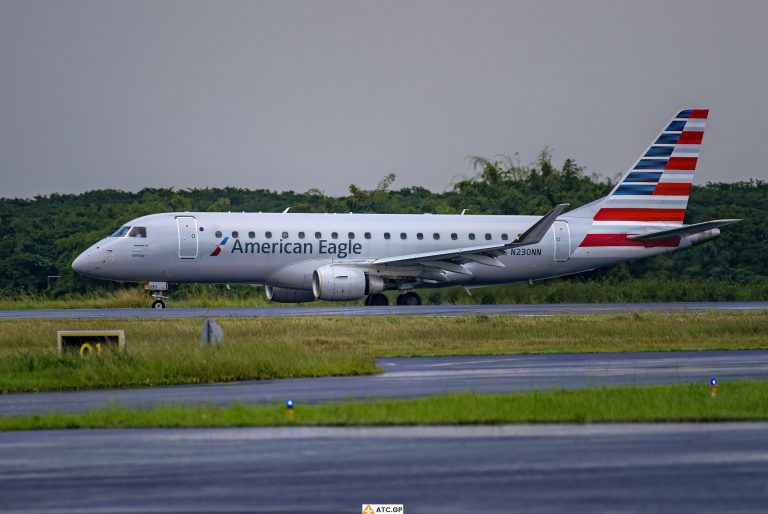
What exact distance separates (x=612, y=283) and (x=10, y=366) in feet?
115

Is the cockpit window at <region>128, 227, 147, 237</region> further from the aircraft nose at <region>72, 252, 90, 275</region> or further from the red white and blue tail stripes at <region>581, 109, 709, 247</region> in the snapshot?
the red white and blue tail stripes at <region>581, 109, 709, 247</region>

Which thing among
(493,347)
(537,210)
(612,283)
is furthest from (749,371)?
(537,210)

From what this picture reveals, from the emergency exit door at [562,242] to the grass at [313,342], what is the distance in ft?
32.2

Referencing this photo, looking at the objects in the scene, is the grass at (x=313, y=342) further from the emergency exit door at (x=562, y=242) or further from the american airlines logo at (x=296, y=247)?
the emergency exit door at (x=562, y=242)

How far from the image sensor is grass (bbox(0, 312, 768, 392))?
74.4 ft

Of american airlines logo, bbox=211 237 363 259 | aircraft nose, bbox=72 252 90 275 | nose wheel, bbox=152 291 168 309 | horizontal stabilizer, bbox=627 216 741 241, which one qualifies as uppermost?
horizontal stabilizer, bbox=627 216 741 241

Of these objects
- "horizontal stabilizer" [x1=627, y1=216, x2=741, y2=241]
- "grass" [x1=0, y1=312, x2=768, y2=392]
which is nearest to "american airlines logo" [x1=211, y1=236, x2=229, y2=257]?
"grass" [x1=0, y1=312, x2=768, y2=392]

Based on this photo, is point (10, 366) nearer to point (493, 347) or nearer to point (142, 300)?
point (493, 347)

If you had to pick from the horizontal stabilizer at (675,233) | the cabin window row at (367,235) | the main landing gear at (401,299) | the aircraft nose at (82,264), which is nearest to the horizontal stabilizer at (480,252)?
the cabin window row at (367,235)

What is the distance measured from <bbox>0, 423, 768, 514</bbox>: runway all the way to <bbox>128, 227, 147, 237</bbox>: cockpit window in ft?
90.0

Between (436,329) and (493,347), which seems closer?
(493,347)

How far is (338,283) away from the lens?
41719 millimetres

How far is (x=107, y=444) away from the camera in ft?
47.3

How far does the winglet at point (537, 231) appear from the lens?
4253 centimetres
